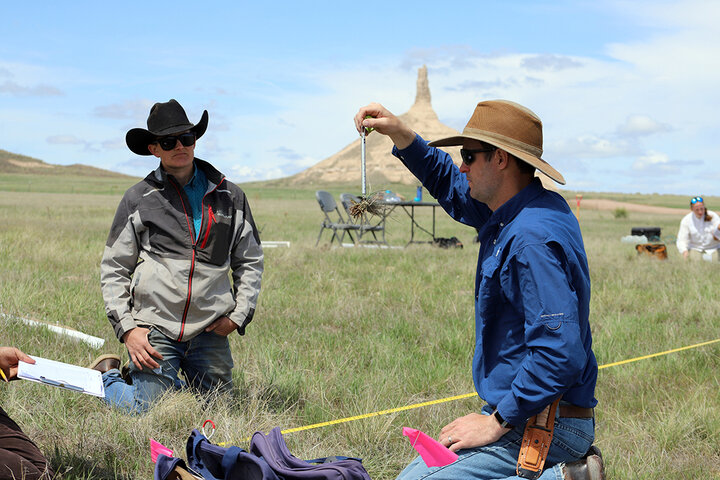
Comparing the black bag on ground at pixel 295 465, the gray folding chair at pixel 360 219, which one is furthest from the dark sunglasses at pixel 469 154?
the black bag on ground at pixel 295 465

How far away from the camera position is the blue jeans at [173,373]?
12.7 feet

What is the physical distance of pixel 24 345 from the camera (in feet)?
16.4

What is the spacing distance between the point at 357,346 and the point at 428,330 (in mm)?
944

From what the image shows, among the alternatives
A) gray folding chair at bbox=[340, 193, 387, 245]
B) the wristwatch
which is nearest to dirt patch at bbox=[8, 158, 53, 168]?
gray folding chair at bbox=[340, 193, 387, 245]

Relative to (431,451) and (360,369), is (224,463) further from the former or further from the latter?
(360,369)

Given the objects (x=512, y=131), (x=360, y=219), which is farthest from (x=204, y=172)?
(x=512, y=131)

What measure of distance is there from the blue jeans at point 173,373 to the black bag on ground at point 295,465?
1.27 meters

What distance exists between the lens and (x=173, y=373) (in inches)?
157

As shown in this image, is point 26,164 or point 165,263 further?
point 26,164

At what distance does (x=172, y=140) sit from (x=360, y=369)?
2166 millimetres

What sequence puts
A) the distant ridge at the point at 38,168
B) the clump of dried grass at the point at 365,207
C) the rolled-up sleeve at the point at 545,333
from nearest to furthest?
1. the rolled-up sleeve at the point at 545,333
2. the clump of dried grass at the point at 365,207
3. the distant ridge at the point at 38,168

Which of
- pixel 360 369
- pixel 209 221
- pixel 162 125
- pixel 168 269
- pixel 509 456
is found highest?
pixel 162 125

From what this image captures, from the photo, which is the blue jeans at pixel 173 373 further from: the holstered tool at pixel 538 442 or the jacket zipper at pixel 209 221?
the holstered tool at pixel 538 442

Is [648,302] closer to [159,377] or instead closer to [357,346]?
[357,346]
